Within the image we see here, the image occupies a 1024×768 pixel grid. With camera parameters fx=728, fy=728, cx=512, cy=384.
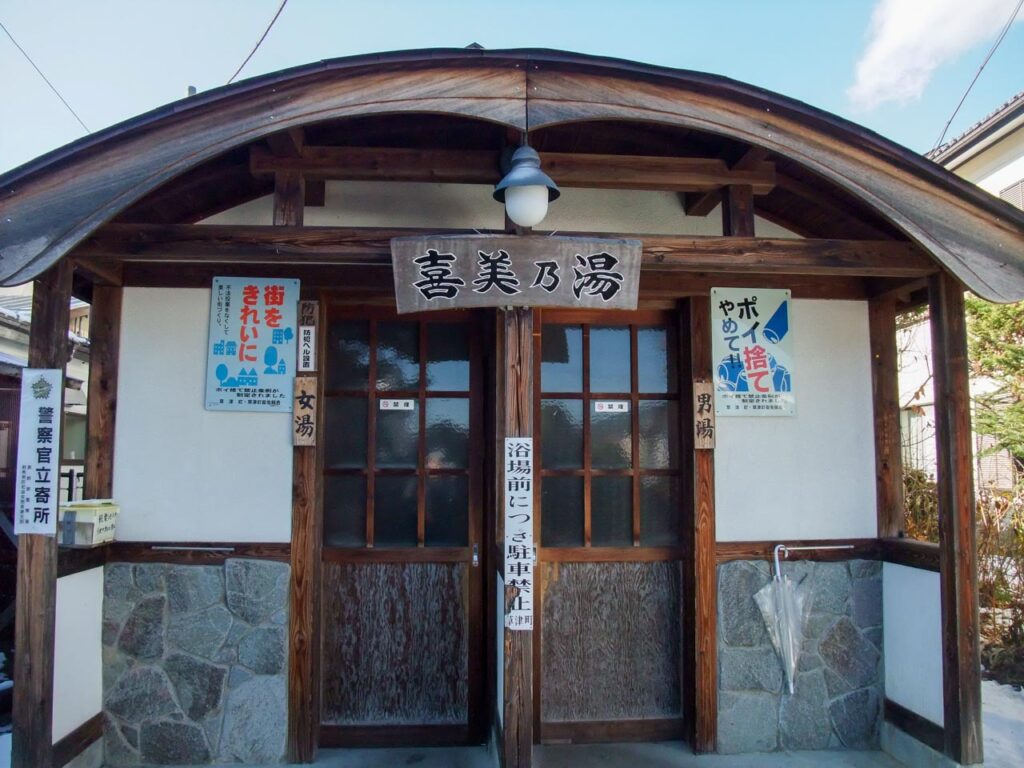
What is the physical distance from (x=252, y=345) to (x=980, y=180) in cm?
1250

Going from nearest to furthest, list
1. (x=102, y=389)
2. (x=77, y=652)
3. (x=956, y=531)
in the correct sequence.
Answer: (x=956, y=531), (x=77, y=652), (x=102, y=389)

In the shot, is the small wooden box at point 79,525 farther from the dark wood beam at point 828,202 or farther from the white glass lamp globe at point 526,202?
the dark wood beam at point 828,202

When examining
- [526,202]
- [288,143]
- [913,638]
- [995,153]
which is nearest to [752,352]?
[913,638]

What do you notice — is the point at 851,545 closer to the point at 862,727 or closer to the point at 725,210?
the point at 862,727

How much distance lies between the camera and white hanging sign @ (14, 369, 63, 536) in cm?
367

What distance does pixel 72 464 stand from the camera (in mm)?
7340

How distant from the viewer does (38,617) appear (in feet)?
11.9

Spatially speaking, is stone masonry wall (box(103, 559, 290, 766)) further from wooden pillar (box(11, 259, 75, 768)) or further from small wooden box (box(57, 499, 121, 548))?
wooden pillar (box(11, 259, 75, 768))

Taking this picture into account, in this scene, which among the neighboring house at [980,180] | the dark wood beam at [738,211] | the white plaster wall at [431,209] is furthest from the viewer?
the neighboring house at [980,180]

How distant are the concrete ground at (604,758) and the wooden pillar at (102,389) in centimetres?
219

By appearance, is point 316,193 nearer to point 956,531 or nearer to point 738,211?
point 738,211

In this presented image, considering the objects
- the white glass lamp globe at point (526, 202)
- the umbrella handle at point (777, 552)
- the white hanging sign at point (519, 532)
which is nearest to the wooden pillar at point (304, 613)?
the white hanging sign at point (519, 532)

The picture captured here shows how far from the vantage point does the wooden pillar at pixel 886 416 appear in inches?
191

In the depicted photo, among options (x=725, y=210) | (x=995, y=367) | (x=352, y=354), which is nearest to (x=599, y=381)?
(x=725, y=210)
